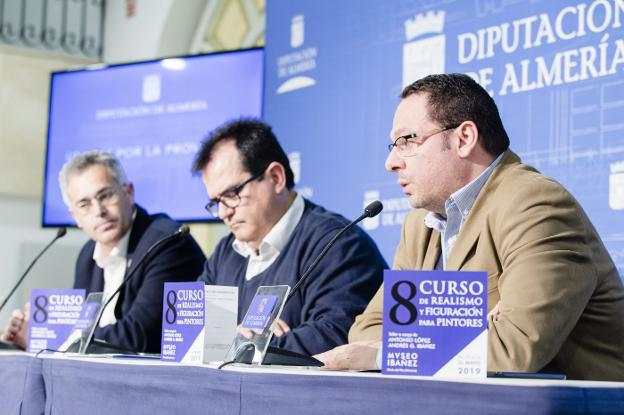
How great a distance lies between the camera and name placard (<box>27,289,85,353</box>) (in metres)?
2.81

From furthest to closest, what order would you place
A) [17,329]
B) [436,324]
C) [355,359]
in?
[17,329], [355,359], [436,324]

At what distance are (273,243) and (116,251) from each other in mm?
911

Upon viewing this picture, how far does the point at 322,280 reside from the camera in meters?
2.89

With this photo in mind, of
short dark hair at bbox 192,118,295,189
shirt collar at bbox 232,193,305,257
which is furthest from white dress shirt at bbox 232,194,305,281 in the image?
short dark hair at bbox 192,118,295,189

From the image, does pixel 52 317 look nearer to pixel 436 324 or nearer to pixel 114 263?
pixel 114 263

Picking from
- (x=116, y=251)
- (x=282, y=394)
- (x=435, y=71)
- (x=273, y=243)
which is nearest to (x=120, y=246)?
(x=116, y=251)

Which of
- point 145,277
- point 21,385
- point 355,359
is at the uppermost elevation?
point 145,277

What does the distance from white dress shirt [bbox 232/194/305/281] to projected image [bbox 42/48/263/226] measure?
1538 millimetres

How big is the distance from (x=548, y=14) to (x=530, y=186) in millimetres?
1222

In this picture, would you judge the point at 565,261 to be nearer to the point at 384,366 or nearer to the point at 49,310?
the point at 384,366

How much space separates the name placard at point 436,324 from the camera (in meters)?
1.54

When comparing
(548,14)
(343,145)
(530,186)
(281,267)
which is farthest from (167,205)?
(530,186)

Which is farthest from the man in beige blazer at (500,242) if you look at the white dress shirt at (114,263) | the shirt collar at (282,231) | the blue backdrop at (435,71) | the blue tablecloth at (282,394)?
the white dress shirt at (114,263)

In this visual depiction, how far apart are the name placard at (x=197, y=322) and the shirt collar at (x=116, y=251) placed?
1620 mm
